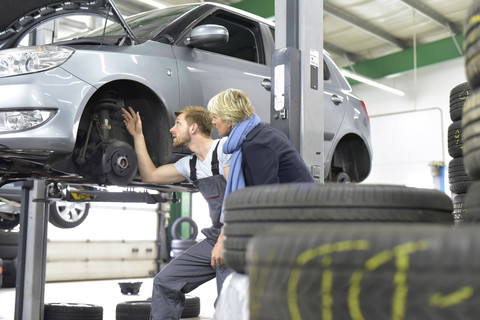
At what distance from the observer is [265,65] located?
13.4ft

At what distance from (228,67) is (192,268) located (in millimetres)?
1271

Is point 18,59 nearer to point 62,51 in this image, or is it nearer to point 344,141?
point 62,51

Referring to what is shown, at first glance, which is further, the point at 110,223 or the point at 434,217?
the point at 110,223

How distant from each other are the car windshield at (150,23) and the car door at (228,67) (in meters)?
0.16

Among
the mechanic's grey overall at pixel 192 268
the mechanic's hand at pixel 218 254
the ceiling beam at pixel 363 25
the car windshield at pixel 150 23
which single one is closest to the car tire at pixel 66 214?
the car windshield at pixel 150 23

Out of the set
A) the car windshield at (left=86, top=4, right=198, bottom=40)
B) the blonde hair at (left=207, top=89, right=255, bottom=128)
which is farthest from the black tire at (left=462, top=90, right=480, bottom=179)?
the car windshield at (left=86, top=4, right=198, bottom=40)

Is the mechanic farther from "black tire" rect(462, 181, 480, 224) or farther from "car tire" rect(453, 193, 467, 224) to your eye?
"black tire" rect(462, 181, 480, 224)

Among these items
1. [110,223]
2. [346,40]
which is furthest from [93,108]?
[346,40]

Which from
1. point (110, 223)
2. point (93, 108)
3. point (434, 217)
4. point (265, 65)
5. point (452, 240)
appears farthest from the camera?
point (110, 223)

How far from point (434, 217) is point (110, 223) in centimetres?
960

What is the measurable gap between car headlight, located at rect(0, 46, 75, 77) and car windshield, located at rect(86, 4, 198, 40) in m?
0.74

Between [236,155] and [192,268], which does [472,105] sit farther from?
[192,268]

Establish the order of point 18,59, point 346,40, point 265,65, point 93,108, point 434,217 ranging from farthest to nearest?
point 346,40
point 265,65
point 93,108
point 18,59
point 434,217

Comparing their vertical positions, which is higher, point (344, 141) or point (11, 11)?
point (11, 11)
